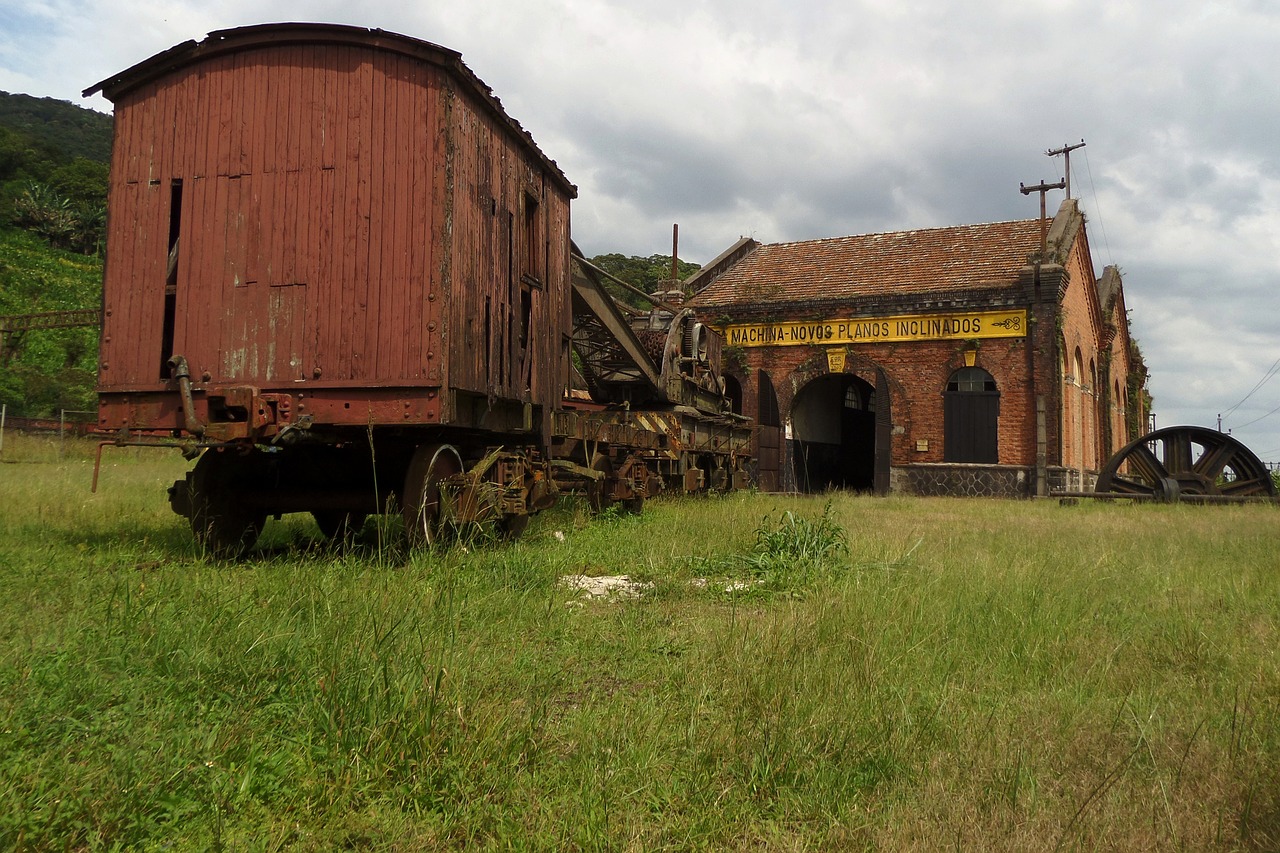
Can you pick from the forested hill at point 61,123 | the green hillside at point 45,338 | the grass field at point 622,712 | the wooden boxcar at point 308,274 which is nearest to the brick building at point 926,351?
the wooden boxcar at point 308,274

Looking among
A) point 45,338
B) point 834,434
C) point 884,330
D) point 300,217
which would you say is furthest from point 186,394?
point 45,338

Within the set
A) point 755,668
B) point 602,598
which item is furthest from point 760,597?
point 755,668

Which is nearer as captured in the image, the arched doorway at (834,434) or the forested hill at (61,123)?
the arched doorway at (834,434)

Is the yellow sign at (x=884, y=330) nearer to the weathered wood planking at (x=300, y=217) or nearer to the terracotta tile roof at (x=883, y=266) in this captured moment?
the terracotta tile roof at (x=883, y=266)

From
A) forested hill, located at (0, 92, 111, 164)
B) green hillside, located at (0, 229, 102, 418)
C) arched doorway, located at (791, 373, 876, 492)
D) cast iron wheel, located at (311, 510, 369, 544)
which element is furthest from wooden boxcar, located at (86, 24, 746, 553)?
forested hill, located at (0, 92, 111, 164)

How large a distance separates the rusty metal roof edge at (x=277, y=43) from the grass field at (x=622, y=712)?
3761mm

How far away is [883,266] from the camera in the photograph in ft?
72.0

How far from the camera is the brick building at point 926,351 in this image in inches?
746

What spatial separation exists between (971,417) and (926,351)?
1.90 m

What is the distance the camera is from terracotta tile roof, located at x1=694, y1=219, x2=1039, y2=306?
20.3m

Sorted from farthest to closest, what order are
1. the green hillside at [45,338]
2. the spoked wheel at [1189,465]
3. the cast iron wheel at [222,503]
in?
the green hillside at [45,338] → the spoked wheel at [1189,465] → the cast iron wheel at [222,503]

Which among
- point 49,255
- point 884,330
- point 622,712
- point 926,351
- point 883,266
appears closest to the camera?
point 622,712

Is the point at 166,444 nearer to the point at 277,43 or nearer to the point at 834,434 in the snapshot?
the point at 277,43

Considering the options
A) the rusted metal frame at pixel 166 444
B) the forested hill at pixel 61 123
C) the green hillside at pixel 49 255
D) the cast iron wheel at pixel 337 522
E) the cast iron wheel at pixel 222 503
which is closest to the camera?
the rusted metal frame at pixel 166 444
